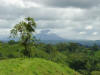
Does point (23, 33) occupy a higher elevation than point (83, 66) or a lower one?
higher

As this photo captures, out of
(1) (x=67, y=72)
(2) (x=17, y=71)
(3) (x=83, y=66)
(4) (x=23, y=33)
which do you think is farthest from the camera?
(3) (x=83, y=66)

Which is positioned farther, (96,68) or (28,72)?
(96,68)

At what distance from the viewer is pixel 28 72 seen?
1970cm

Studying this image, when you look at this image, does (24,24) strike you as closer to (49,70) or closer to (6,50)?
(49,70)

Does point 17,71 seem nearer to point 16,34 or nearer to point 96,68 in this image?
point 16,34

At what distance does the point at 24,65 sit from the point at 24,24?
37.9ft

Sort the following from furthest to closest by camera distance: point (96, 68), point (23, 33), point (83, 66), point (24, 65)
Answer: point (83, 66), point (96, 68), point (23, 33), point (24, 65)

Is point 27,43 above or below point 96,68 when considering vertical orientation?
above

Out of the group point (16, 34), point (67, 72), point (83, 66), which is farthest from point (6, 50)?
point (67, 72)

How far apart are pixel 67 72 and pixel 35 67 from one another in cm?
Answer: 528

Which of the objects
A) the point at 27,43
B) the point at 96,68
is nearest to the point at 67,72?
the point at 27,43

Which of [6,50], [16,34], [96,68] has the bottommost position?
[96,68]

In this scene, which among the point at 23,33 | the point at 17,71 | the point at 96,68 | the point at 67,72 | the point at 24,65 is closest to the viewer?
the point at 17,71

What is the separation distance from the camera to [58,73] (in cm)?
2231
